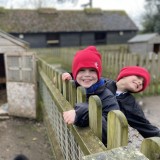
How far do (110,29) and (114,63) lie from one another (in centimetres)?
2498

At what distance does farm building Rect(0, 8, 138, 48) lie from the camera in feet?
101

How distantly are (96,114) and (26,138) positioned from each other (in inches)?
151

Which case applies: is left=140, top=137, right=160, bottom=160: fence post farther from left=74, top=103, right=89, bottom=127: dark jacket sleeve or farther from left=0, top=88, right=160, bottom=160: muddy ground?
left=0, top=88, right=160, bottom=160: muddy ground

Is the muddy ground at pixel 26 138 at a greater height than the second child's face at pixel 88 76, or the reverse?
the second child's face at pixel 88 76

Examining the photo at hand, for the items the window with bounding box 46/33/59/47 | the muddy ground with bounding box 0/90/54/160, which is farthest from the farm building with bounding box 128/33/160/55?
the muddy ground with bounding box 0/90/54/160

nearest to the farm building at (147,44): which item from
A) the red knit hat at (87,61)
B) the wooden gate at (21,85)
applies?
the wooden gate at (21,85)

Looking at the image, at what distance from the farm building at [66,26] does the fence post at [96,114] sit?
97.8ft

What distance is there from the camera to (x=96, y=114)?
1.62 m

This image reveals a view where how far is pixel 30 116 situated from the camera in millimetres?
6234

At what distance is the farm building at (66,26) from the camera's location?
101 feet

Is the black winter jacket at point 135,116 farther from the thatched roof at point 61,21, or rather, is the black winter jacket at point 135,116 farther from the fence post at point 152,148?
the thatched roof at point 61,21

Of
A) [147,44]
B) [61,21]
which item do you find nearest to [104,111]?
[147,44]

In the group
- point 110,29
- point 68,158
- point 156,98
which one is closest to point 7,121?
point 68,158

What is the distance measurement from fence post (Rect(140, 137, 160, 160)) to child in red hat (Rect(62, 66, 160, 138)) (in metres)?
1.13
